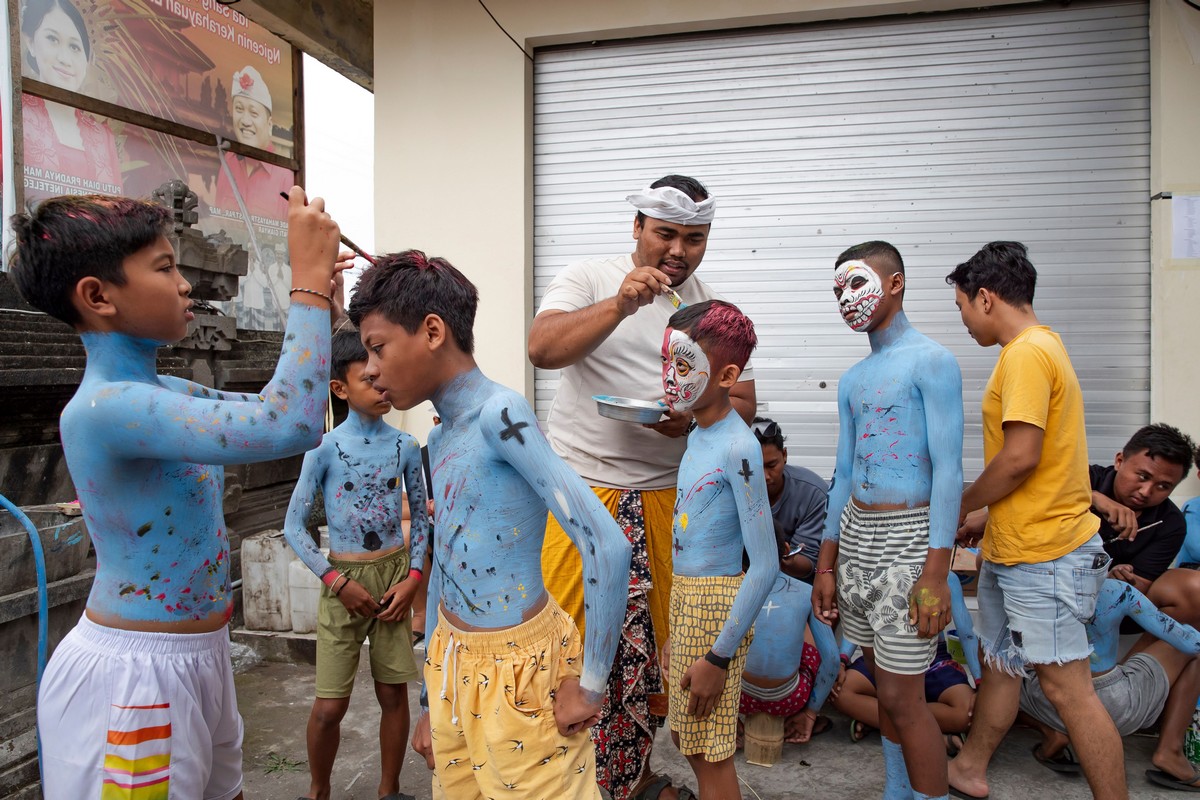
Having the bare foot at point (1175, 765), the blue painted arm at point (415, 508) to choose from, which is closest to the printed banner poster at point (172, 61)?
the blue painted arm at point (415, 508)

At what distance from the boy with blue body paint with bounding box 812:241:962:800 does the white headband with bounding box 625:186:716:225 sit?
0.61 metres

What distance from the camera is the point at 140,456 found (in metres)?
1.74

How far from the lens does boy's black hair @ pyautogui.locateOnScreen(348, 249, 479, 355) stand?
183 cm

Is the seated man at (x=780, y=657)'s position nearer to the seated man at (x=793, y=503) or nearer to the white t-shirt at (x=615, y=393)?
the seated man at (x=793, y=503)

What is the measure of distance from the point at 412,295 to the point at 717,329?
3.44 feet

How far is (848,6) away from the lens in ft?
15.8

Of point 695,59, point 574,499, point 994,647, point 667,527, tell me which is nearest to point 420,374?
point 574,499

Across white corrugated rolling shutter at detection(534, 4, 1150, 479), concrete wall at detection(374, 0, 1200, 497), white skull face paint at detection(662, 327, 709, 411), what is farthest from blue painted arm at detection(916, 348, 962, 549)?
concrete wall at detection(374, 0, 1200, 497)

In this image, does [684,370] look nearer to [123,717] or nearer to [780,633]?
[780,633]

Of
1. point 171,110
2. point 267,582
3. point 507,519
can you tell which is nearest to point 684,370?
point 507,519

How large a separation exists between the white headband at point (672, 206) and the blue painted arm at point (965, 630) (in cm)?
193

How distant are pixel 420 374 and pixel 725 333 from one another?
106cm

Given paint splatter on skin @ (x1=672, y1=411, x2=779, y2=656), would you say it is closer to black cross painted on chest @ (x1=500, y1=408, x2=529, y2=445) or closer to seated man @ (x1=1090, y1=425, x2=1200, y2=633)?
black cross painted on chest @ (x1=500, y1=408, x2=529, y2=445)

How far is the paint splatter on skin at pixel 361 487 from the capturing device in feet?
10.5
